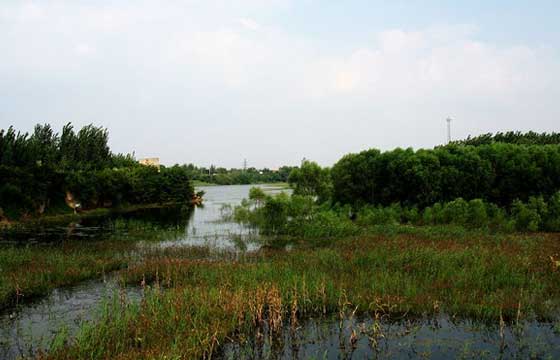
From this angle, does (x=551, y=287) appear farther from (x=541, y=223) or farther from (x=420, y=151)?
(x=420, y=151)

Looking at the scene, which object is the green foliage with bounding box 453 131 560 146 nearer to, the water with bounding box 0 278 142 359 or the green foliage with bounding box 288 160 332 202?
the green foliage with bounding box 288 160 332 202

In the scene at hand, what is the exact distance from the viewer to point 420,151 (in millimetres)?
33562

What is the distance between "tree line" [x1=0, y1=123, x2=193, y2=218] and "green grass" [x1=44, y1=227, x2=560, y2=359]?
88.7 feet

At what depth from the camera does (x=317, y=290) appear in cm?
1158

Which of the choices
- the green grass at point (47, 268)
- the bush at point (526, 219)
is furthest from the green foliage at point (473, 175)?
the green grass at point (47, 268)

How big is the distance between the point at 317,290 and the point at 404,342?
9.48ft

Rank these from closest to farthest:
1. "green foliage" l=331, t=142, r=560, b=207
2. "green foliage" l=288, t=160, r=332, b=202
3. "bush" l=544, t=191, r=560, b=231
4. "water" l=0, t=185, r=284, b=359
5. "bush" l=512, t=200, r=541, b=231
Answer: "water" l=0, t=185, r=284, b=359
"bush" l=544, t=191, r=560, b=231
"bush" l=512, t=200, r=541, b=231
"green foliage" l=331, t=142, r=560, b=207
"green foliage" l=288, t=160, r=332, b=202

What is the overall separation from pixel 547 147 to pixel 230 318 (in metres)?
32.4

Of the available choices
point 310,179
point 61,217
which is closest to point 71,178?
point 61,217

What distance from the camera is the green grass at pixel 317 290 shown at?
28.8 ft

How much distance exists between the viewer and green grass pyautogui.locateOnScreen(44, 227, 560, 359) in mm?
8766

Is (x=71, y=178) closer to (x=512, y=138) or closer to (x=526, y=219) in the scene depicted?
(x=526, y=219)

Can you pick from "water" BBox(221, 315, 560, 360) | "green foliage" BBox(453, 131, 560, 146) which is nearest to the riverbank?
"water" BBox(221, 315, 560, 360)

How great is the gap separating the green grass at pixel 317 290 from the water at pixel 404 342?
41cm
